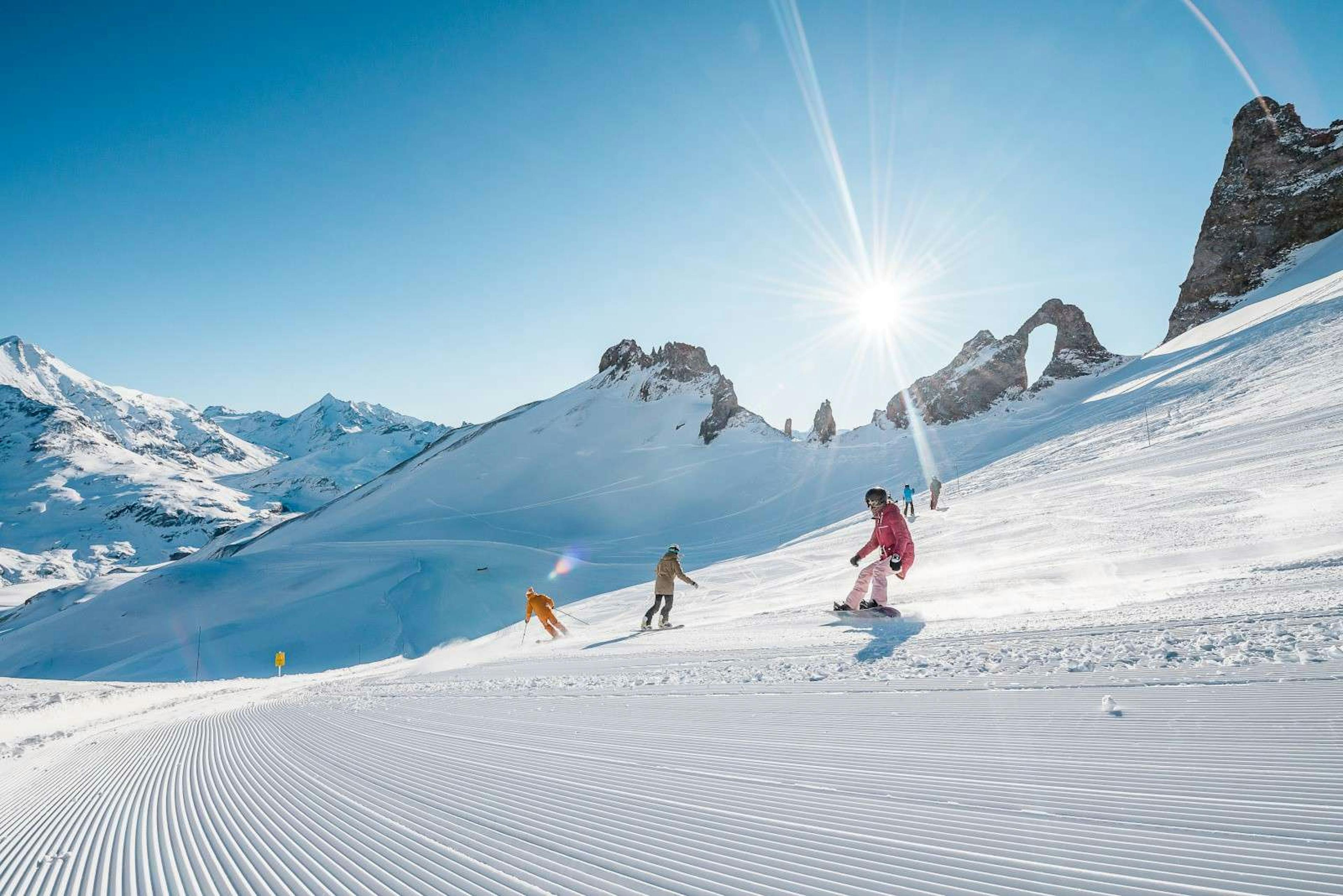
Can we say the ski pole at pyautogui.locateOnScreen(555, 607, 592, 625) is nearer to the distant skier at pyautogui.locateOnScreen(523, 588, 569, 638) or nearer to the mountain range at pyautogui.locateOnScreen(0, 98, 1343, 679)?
the distant skier at pyautogui.locateOnScreen(523, 588, 569, 638)

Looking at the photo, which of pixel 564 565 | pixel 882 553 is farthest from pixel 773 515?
pixel 882 553

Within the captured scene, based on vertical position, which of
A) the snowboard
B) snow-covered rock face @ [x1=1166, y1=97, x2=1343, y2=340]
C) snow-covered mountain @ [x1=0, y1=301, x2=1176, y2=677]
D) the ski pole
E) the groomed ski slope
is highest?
snow-covered rock face @ [x1=1166, y1=97, x2=1343, y2=340]

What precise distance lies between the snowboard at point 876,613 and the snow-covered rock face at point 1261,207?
67.8 meters

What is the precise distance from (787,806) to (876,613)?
601 centimetres

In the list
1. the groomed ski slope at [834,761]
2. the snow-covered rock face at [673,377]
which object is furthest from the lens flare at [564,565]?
the snow-covered rock face at [673,377]

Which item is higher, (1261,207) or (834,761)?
(1261,207)

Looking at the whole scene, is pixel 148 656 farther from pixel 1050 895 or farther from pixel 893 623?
pixel 1050 895

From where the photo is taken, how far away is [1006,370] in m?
68.6

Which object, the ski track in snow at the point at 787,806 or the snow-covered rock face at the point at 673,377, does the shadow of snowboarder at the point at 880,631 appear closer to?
the ski track in snow at the point at 787,806

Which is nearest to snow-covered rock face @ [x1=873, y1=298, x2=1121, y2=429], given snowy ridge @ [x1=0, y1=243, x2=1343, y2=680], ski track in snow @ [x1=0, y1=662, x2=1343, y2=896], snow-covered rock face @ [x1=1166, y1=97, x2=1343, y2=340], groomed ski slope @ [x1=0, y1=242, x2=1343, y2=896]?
snowy ridge @ [x1=0, y1=243, x2=1343, y2=680]

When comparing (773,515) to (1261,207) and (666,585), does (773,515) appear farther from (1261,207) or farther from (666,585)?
(1261,207)

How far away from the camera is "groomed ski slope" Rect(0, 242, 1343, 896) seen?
249 cm

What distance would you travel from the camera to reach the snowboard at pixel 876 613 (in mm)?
8461

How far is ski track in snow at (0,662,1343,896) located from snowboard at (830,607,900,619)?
11.8 feet
